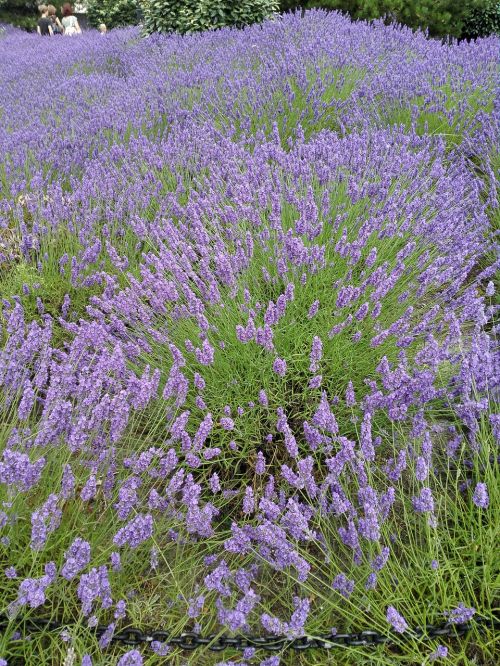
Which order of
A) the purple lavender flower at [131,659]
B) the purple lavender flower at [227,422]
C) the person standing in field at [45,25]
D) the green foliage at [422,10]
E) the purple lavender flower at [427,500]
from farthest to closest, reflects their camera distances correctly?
the person standing in field at [45,25]
the green foliage at [422,10]
the purple lavender flower at [227,422]
the purple lavender flower at [427,500]
the purple lavender flower at [131,659]

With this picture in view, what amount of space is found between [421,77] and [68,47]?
6407 mm

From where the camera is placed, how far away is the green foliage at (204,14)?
7.08 meters

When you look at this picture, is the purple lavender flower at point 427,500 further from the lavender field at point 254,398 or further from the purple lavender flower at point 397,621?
the purple lavender flower at point 397,621

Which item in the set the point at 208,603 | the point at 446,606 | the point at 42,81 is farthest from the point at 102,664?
the point at 42,81

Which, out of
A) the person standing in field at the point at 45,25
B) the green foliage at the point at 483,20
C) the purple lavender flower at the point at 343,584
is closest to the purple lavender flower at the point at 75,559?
the purple lavender flower at the point at 343,584

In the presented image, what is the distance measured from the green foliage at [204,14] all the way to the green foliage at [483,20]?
14.4 feet

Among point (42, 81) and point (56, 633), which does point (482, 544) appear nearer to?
point (56, 633)

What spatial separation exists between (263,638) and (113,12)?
15921mm

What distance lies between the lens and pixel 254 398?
179 cm

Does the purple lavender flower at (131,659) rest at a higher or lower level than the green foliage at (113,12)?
lower

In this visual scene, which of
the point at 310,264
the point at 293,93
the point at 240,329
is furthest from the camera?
the point at 293,93

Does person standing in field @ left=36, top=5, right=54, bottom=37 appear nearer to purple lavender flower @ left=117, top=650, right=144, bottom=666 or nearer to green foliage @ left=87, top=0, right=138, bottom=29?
green foliage @ left=87, top=0, right=138, bottom=29

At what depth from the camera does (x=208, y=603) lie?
1.52 meters

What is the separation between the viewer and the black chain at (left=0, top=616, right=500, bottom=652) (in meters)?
1.23
